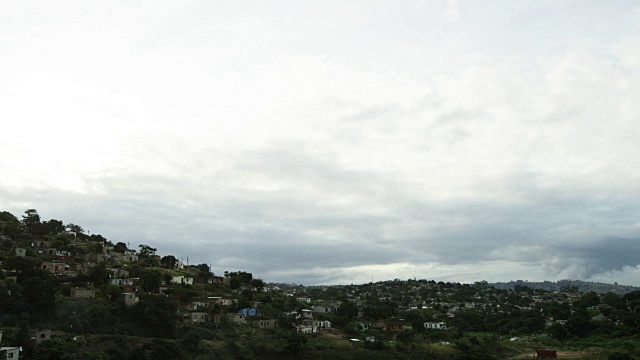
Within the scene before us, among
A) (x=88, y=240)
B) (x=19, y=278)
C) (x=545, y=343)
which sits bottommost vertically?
(x=545, y=343)

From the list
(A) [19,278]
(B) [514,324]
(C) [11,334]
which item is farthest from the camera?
(B) [514,324]

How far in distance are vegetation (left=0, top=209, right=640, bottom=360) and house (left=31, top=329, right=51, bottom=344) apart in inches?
3.4

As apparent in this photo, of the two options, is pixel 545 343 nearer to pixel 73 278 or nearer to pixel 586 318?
pixel 586 318

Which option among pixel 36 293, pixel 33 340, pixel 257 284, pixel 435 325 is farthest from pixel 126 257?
pixel 435 325

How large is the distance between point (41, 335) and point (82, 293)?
1439 centimetres

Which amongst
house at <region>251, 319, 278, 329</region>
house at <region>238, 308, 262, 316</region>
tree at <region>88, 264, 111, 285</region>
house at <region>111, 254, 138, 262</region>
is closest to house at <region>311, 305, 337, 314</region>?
house at <region>238, 308, 262, 316</region>

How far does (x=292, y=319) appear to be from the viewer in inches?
2594

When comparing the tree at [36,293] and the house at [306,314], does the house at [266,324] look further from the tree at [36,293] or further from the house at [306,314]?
the tree at [36,293]

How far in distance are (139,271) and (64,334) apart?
2773 centimetres

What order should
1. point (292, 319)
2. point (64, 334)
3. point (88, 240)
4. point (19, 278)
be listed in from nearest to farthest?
point (64, 334) < point (19, 278) < point (292, 319) < point (88, 240)

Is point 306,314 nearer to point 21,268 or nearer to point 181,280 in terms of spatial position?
point 181,280

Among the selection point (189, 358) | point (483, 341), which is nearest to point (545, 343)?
point (483, 341)

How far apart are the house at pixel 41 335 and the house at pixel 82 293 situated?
13.0m

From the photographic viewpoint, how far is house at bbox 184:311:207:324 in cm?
5828
